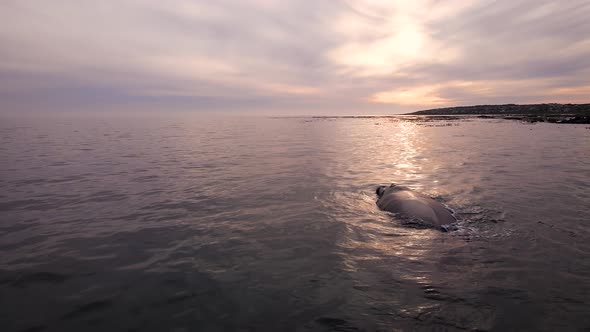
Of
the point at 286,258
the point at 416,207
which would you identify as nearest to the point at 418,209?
the point at 416,207

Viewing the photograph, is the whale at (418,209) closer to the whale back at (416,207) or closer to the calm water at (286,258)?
the whale back at (416,207)

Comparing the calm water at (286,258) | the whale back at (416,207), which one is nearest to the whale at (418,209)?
the whale back at (416,207)

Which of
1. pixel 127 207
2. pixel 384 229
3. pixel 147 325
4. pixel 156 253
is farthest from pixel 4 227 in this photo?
pixel 384 229

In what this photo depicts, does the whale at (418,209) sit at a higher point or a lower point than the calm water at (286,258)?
higher

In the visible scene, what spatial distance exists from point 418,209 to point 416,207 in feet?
0.47

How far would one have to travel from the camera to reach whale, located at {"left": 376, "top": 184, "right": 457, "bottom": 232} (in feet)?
31.3

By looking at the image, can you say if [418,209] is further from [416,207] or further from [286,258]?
[286,258]

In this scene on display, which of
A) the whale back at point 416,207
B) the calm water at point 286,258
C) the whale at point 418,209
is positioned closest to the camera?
the calm water at point 286,258

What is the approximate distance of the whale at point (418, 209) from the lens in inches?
375

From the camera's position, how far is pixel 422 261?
726 cm

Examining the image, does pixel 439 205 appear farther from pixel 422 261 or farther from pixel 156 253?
pixel 156 253

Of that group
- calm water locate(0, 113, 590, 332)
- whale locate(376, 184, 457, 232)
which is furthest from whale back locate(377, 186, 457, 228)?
calm water locate(0, 113, 590, 332)

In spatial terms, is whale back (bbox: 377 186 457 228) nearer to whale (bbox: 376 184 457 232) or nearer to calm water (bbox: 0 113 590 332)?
whale (bbox: 376 184 457 232)

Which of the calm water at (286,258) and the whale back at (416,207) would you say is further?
the whale back at (416,207)
